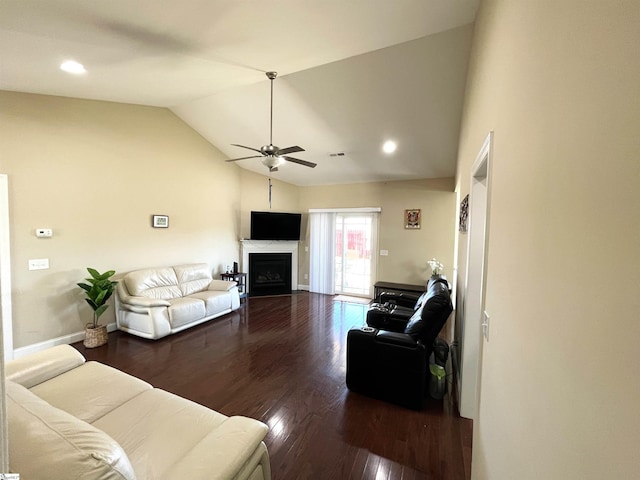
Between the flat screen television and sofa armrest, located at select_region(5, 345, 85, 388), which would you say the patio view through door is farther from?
sofa armrest, located at select_region(5, 345, 85, 388)

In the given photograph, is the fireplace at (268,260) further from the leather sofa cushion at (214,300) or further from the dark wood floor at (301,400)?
the dark wood floor at (301,400)

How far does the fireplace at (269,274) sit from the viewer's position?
6.63 meters

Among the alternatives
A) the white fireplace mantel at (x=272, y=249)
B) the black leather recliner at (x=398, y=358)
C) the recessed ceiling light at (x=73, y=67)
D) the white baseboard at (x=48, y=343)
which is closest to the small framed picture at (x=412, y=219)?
the white fireplace mantel at (x=272, y=249)

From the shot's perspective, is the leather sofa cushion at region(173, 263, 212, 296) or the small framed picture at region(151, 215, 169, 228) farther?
the leather sofa cushion at region(173, 263, 212, 296)

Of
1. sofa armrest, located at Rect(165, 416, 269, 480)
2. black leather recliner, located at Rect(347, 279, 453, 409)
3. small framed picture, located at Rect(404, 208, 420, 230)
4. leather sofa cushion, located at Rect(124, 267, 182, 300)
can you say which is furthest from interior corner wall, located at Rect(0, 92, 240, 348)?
small framed picture, located at Rect(404, 208, 420, 230)

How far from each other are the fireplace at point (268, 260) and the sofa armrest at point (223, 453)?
206 inches

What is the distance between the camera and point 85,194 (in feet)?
12.9

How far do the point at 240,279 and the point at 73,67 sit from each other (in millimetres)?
4399

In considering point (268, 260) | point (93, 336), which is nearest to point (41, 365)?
point (93, 336)

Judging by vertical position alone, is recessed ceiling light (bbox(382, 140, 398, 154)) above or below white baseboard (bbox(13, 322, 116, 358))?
above

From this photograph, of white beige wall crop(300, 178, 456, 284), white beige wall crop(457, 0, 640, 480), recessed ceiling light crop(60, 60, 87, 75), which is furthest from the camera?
white beige wall crop(300, 178, 456, 284)

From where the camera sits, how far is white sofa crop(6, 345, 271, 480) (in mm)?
944

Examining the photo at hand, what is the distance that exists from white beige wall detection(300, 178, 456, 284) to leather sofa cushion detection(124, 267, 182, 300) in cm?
391

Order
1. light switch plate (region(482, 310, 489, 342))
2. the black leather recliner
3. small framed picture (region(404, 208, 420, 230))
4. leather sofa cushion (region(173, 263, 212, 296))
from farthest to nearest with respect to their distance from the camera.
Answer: small framed picture (region(404, 208, 420, 230)), leather sofa cushion (region(173, 263, 212, 296)), the black leather recliner, light switch plate (region(482, 310, 489, 342))
